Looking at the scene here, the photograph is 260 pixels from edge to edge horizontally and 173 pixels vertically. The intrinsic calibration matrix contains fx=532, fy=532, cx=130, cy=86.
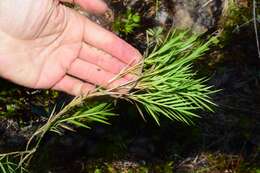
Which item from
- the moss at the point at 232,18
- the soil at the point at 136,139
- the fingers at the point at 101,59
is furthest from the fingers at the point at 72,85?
the moss at the point at 232,18

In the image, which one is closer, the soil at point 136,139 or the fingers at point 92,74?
the fingers at point 92,74

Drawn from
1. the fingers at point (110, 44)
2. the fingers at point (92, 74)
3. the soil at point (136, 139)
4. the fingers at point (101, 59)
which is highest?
the fingers at point (110, 44)

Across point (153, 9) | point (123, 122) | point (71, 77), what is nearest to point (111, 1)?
point (153, 9)

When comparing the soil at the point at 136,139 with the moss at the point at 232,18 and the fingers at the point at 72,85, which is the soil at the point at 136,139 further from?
the fingers at the point at 72,85

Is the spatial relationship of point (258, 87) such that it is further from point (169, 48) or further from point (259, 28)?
point (169, 48)

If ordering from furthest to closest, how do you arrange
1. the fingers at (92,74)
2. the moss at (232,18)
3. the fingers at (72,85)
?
the moss at (232,18)
the fingers at (72,85)
the fingers at (92,74)

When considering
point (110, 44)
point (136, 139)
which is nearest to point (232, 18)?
point (136, 139)

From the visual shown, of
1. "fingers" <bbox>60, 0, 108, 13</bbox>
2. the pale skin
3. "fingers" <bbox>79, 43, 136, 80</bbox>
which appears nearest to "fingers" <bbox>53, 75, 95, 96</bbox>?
the pale skin

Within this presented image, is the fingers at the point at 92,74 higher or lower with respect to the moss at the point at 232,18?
lower

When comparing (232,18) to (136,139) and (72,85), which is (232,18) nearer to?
(136,139)
